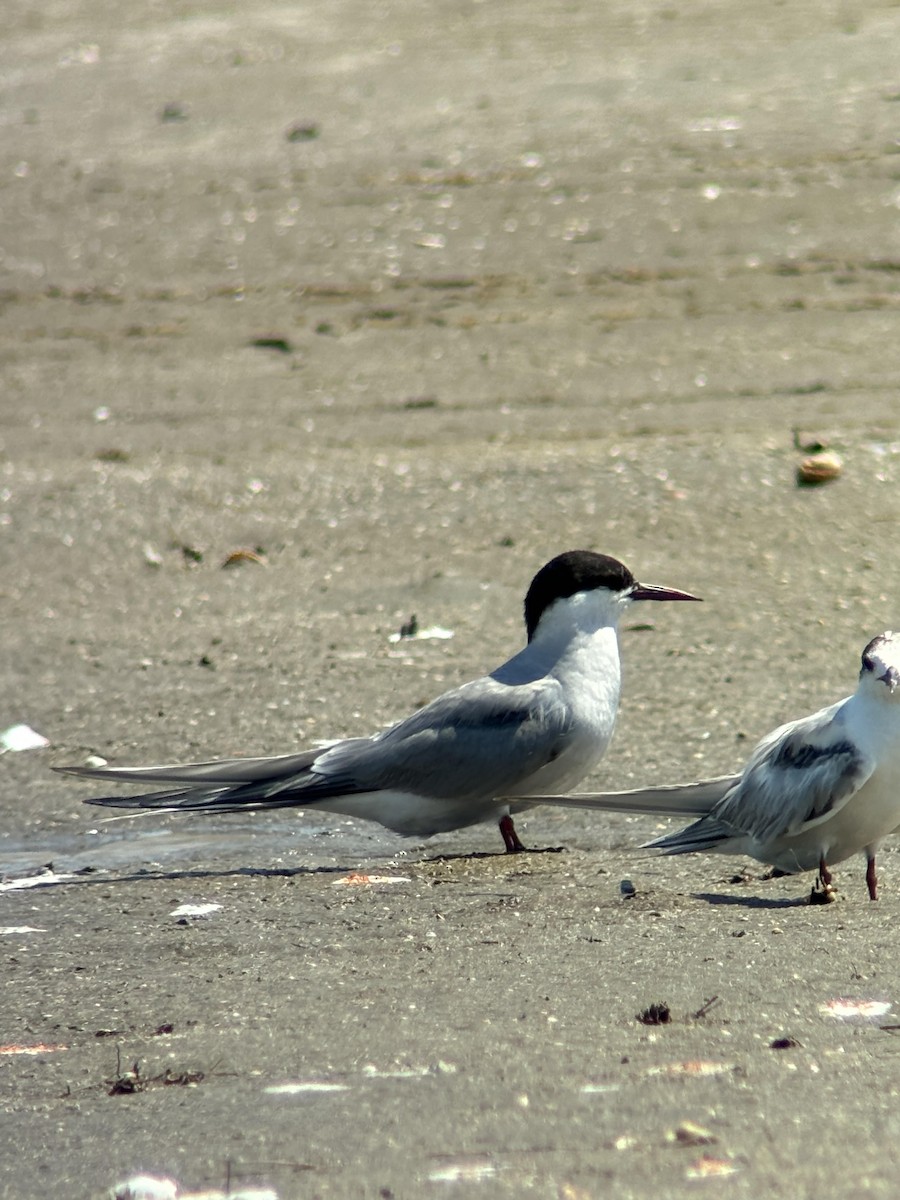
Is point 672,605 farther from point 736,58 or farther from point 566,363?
point 736,58

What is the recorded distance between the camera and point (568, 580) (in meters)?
5.88

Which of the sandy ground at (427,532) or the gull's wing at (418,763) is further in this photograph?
the gull's wing at (418,763)

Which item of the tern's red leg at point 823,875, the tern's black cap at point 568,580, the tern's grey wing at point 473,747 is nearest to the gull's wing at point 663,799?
the tern's grey wing at point 473,747

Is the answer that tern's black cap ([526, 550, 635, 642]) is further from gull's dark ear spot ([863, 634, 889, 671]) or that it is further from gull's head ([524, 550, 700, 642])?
gull's dark ear spot ([863, 634, 889, 671])

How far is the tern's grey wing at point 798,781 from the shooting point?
4703 millimetres

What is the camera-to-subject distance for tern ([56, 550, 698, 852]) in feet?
18.4

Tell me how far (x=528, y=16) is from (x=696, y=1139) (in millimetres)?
13227

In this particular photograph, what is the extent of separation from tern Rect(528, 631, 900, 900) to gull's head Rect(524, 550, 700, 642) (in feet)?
2.82

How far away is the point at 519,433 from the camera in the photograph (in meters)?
10.4

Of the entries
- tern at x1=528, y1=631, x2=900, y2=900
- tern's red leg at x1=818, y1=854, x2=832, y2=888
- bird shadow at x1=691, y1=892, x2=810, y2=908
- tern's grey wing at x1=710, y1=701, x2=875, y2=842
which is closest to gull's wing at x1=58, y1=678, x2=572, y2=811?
tern at x1=528, y1=631, x2=900, y2=900

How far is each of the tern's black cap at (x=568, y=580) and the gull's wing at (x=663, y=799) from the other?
757 millimetres

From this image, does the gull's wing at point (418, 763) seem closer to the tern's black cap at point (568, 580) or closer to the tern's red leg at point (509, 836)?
the tern's red leg at point (509, 836)

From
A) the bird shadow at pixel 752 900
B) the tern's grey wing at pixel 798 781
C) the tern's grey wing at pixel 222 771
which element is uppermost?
the tern's grey wing at pixel 798 781

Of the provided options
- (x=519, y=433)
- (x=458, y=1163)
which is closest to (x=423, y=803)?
(x=458, y=1163)
